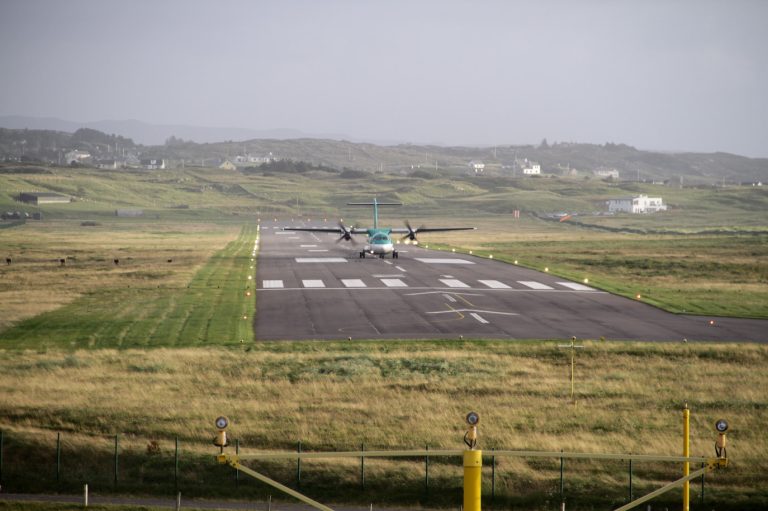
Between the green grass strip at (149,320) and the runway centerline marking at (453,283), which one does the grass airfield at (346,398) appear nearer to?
the green grass strip at (149,320)

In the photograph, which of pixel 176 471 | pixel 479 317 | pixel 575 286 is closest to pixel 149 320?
pixel 479 317

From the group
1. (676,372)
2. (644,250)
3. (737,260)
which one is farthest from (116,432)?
(644,250)

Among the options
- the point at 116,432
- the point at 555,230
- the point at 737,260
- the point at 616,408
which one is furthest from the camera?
the point at 555,230

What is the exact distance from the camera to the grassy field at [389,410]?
91.5ft

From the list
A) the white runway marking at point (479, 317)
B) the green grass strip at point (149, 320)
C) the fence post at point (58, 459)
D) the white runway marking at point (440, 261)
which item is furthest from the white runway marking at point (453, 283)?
the fence post at point (58, 459)

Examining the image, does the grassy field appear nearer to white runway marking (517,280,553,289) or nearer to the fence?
the fence

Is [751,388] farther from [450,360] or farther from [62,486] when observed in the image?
[62,486]

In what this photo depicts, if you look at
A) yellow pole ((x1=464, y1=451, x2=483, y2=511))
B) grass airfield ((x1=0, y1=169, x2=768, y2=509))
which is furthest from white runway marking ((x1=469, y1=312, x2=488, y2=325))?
yellow pole ((x1=464, y1=451, x2=483, y2=511))

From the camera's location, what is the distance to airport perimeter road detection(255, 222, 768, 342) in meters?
50.6

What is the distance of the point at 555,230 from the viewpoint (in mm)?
167250

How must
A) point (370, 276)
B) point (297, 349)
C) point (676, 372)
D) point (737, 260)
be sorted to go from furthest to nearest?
point (737, 260), point (370, 276), point (297, 349), point (676, 372)

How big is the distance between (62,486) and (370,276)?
50728mm

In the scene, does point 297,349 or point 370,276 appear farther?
point 370,276

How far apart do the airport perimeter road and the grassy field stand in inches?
151
